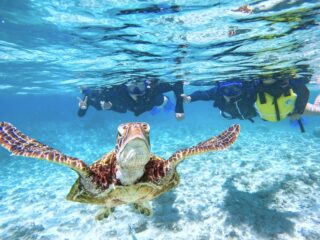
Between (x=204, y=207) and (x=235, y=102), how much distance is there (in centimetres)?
589

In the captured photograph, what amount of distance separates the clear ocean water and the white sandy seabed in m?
0.05

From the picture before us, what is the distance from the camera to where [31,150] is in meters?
4.37

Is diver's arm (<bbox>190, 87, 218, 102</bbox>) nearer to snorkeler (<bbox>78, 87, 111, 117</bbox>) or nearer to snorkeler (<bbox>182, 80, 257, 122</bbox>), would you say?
snorkeler (<bbox>182, 80, 257, 122</bbox>)

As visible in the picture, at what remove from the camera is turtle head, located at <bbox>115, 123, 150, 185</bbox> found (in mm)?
3461

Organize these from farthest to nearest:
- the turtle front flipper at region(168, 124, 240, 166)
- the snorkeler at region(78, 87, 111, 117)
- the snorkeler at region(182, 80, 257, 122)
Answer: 1. the snorkeler at region(78, 87, 111, 117)
2. the snorkeler at region(182, 80, 257, 122)
3. the turtle front flipper at region(168, 124, 240, 166)

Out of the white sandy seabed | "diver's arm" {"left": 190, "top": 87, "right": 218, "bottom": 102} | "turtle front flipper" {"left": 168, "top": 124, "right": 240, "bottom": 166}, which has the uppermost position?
"turtle front flipper" {"left": 168, "top": 124, "right": 240, "bottom": 166}

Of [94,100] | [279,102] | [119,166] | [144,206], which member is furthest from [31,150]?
[94,100]

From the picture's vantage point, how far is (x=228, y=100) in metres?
13.5

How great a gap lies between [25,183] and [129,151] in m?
14.8

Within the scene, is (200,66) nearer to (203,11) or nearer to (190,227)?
(203,11)

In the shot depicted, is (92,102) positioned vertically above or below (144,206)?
above

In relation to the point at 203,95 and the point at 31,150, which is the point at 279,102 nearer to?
the point at 203,95

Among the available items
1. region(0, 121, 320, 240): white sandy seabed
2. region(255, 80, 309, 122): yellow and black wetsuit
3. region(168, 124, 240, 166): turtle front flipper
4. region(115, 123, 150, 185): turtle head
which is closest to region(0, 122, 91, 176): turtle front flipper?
region(115, 123, 150, 185): turtle head

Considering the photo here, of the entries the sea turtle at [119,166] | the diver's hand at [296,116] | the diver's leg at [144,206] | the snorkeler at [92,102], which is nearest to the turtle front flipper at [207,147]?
the sea turtle at [119,166]
